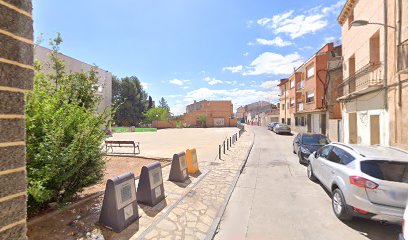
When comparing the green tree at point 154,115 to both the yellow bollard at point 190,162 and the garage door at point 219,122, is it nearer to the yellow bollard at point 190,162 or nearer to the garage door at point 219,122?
the garage door at point 219,122

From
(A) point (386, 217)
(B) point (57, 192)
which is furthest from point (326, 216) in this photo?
(B) point (57, 192)

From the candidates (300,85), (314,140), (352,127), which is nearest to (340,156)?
(314,140)

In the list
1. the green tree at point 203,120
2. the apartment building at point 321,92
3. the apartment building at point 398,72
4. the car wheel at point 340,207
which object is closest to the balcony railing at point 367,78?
the apartment building at point 398,72

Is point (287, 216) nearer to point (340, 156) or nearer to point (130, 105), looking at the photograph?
point (340, 156)

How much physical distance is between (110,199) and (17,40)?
11.1ft

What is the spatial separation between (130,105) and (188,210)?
49.8 m

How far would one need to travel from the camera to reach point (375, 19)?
10.4 m

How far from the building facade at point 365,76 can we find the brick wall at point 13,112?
11879mm

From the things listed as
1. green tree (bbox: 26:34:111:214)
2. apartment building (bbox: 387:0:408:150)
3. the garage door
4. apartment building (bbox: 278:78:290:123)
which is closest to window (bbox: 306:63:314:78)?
apartment building (bbox: 278:78:290:123)

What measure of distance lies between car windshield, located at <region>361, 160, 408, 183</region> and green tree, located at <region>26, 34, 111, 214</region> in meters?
5.88

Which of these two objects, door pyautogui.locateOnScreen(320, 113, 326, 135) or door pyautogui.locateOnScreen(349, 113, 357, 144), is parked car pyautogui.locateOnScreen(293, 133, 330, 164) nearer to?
door pyautogui.locateOnScreen(349, 113, 357, 144)

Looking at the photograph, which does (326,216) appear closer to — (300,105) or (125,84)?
(300,105)

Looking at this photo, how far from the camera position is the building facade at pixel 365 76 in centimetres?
974

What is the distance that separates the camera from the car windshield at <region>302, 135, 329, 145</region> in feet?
35.3
